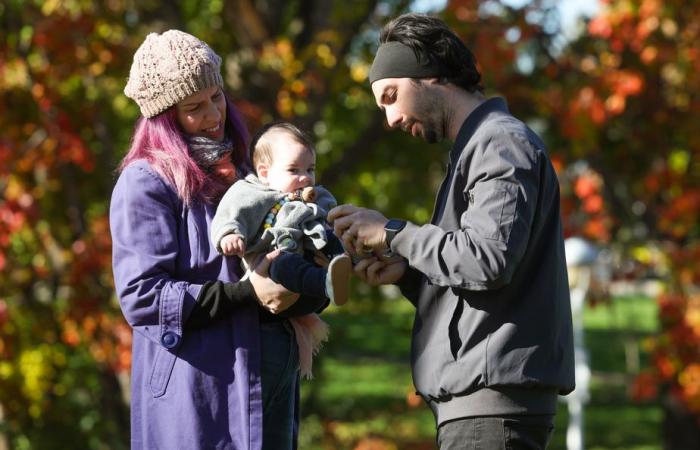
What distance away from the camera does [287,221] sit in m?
3.12

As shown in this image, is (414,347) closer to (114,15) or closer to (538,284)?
(538,284)

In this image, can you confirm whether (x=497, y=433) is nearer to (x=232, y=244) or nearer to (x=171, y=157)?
(x=232, y=244)

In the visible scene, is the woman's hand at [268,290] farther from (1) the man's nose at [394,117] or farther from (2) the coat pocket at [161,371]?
(1) the man's nose at [394,117]

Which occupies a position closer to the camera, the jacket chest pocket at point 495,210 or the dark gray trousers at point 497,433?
the jacket chest pocket at point 495,210

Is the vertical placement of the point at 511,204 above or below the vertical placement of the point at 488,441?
above

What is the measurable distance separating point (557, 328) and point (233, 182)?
1.00 meters

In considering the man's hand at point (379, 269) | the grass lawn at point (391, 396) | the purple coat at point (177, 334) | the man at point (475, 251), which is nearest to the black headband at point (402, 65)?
the man at point (475, 251)

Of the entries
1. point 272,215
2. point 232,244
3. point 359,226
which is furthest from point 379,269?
point 232,244

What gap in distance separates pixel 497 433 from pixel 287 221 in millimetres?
796

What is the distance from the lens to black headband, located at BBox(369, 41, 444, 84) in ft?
9.91

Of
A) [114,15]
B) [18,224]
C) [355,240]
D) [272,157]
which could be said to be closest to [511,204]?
[355,240]

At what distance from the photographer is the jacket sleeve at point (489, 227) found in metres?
2.76

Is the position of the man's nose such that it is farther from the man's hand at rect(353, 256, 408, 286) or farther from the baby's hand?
the baby's hand

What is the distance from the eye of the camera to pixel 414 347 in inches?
122
